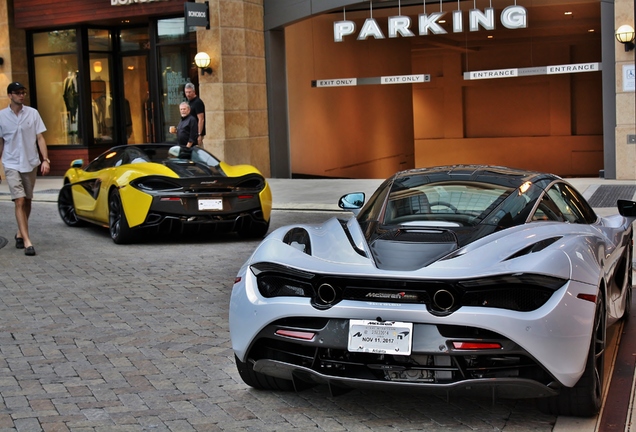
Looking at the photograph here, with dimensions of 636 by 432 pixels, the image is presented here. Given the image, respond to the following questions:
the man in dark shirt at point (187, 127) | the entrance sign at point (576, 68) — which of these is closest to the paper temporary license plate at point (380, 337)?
the man in dark shirt at point (187, 127)

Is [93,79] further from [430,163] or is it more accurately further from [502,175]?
[502,175]

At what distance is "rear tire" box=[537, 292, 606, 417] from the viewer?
4.45 meters

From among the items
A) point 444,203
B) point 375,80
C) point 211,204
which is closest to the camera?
point 444,203

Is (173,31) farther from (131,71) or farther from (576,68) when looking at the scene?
(576,68)

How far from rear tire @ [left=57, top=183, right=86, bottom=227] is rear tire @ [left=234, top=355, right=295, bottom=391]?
856cm

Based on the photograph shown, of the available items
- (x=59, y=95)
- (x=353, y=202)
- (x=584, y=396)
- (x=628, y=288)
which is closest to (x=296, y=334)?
(x=584, y=396)

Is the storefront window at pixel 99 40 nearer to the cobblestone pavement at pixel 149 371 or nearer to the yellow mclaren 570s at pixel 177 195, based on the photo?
the yellow mclaren 570s at pixel 177 195

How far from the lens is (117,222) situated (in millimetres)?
11305

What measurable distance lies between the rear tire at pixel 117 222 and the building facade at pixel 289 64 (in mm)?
10191

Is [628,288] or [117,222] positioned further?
[117,222]

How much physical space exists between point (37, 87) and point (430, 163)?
591 inches

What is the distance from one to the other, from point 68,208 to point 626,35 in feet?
→ 36.4

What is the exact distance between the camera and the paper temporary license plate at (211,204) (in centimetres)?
1088

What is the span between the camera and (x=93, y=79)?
24.7 m
